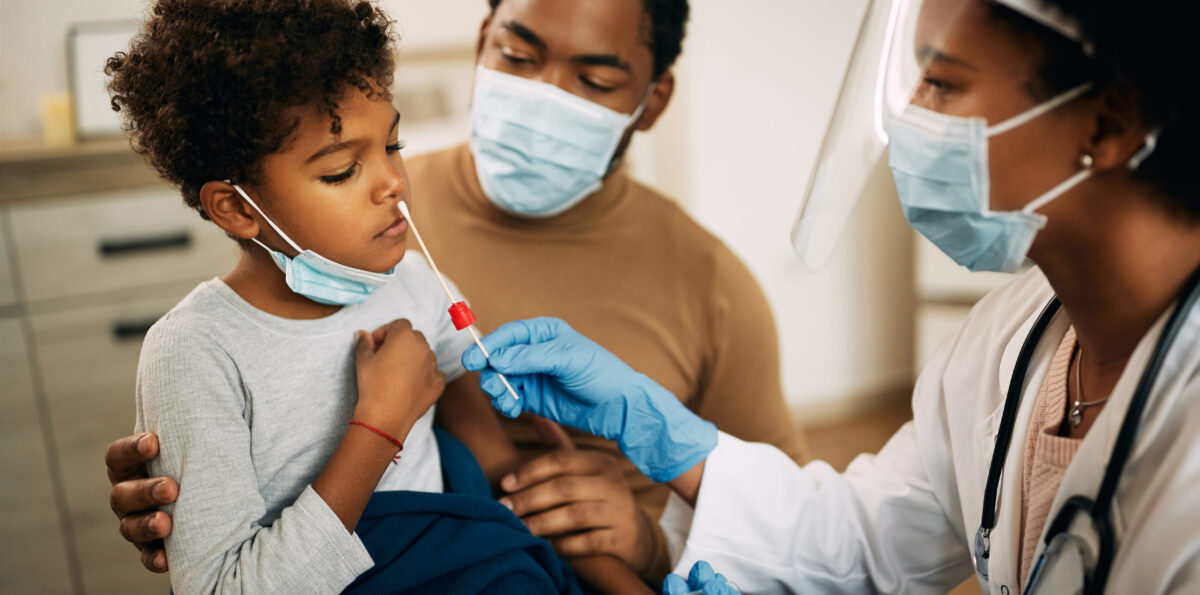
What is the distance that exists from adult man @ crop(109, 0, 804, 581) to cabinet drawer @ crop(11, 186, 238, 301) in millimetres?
1109

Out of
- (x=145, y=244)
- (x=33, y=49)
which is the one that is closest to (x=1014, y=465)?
(x=145, y=244)

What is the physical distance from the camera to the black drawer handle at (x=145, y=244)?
2334 mm

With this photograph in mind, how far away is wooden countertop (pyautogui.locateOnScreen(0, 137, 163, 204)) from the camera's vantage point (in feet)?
7.20

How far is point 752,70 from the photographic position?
10.3 ft

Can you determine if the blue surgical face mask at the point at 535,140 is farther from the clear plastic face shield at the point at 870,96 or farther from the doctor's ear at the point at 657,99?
the clear plastic face shield at the point at 870,96

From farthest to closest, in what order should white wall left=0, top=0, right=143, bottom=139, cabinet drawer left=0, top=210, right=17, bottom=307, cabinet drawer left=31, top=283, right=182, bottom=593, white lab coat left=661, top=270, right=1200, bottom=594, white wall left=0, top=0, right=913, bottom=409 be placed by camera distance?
white wall left=0, top=0, right=913, bottom=409 < white wall left=0, top=0, right=143, bottom=139 < cabinet drawer left=31, top=283, right=182, bottom=593 < cabinet drawer left=0, top=210, right=17, bottom=307 < white lab coat left=661, top=270, right=1200, bottom=594

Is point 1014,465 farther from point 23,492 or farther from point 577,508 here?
point 23,492

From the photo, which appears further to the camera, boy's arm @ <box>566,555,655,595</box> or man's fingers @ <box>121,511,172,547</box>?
boy's arm @ <box>566,555,655,595</box>

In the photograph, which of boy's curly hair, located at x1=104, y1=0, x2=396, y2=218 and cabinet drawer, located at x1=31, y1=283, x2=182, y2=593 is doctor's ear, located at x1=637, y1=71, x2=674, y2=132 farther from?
cabinet drawer, located at x1=31, y1=283, x2=182, y2=593

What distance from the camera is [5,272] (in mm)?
2219

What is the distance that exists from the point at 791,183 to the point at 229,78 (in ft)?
8.51

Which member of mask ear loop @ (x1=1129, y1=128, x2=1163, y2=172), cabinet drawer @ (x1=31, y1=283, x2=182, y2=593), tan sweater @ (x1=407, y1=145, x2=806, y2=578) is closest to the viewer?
mask ear loop @ (x1=1129, y1=128, x2=1163, y2=172)

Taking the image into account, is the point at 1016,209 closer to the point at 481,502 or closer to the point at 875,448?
the point at 481,502

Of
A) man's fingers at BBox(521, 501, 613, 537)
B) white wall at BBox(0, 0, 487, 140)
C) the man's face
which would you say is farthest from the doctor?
white wall at BBox(0, 0, 487, 140)
